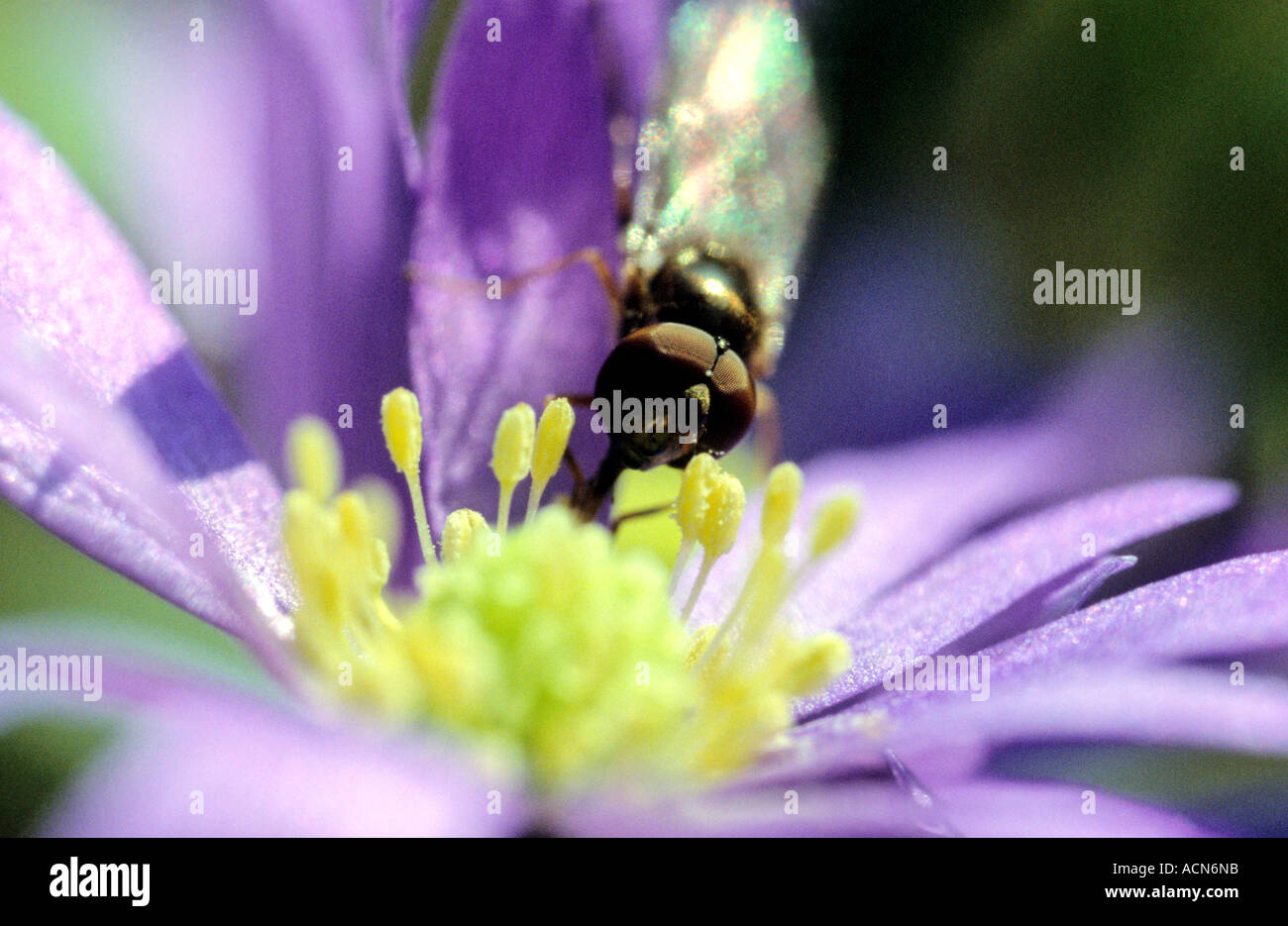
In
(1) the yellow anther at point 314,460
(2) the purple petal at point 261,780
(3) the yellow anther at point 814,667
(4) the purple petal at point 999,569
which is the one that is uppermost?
(1) the yellow anther at point 314,460

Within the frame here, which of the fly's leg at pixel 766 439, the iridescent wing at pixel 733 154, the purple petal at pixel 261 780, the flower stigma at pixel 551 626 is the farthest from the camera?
the fly's leg at pixel 766 439

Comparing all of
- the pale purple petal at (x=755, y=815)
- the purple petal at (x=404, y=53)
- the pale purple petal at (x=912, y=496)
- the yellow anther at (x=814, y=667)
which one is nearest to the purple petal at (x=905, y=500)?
the pale purple petal at (x=912, y=496)

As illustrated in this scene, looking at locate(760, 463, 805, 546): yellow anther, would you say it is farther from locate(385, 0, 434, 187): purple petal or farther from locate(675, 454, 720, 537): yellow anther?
locate(385, 0, 434, 187): purple petal

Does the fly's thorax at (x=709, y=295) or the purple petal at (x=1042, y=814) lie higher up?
the fly's thorax at (x=709, y=295)

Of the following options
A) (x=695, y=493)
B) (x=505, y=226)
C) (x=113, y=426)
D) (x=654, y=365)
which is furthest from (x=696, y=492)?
(x=113, y=426)

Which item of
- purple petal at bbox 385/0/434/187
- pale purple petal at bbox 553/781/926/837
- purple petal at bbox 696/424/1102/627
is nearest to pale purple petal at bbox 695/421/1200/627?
purple petal at bbox 696/424/1102/627

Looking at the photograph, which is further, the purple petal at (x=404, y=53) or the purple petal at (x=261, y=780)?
the purple petal at (x=404, y=53)

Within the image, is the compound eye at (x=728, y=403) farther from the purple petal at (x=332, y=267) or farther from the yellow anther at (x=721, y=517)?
the purple petal at (x=332, y=267)
